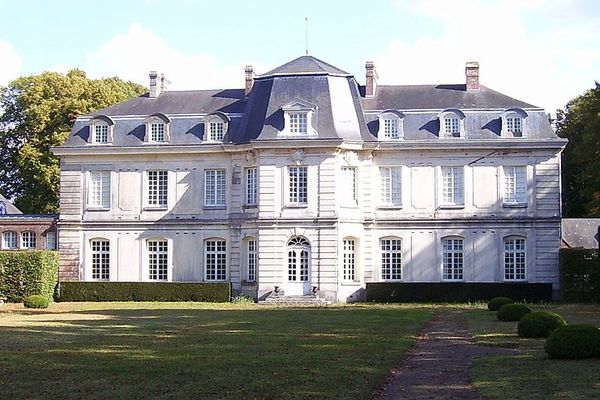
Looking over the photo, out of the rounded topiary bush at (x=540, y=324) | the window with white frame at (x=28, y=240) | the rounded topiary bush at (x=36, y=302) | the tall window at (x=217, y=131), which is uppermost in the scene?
the tall window at (x=217, y=131)

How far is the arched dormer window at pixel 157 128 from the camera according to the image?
39719 mm

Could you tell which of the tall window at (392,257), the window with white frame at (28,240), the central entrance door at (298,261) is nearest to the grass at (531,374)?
the central entrance door at (298,261)

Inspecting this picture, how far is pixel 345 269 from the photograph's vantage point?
38156mm

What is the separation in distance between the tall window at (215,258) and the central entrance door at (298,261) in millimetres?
3404

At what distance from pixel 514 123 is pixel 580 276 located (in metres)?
6.82

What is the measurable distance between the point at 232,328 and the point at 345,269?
1593cm

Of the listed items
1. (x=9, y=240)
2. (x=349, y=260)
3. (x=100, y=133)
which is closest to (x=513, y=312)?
(x=349, y=260)

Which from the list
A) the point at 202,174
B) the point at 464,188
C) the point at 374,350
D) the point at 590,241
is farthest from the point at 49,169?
the point at 374,350

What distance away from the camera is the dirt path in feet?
40.2

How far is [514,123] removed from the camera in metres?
38.6

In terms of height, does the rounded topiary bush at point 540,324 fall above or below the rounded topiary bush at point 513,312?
above

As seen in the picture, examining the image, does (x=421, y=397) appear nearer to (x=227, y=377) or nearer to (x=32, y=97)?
(x=227, y=377)

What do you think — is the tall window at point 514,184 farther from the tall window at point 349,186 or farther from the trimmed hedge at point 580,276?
the tall window at point 349,186

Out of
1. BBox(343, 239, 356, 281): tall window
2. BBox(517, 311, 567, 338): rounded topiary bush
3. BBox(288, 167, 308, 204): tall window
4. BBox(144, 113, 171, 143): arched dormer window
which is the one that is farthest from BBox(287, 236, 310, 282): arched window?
BBox(517, 311, 567, 338): rounded topiary bush
